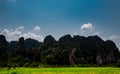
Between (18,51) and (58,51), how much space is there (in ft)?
41.2

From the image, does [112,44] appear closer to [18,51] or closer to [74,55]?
[74,55]

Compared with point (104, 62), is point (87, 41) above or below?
above

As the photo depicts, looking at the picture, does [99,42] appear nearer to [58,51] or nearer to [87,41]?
[87,41]

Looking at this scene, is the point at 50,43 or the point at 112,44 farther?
the point at 50,43

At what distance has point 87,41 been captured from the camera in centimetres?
8094

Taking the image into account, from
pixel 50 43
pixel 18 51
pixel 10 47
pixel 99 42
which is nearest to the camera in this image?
pixel 18 51

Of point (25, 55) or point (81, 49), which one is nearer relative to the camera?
point (25, 55)

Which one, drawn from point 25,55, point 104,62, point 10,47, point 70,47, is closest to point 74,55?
point 70,47

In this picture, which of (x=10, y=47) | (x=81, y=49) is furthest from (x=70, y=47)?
(x=10, y=47)

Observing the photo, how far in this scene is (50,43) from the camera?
87875 mm

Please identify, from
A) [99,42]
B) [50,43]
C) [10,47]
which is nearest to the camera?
[99,42]

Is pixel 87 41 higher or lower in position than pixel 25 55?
higher

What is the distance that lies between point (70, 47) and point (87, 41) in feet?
35.7

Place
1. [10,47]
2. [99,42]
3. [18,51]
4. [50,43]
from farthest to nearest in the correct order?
1. [10,47]
2. [50,43]
3. [99,42]
4. [18,51]
